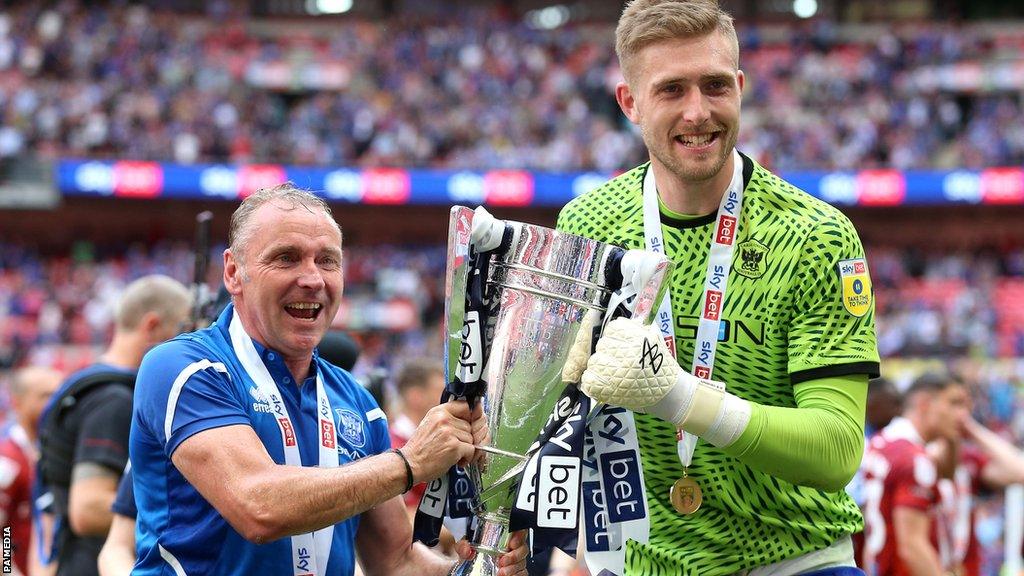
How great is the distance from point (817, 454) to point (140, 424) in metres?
1.59

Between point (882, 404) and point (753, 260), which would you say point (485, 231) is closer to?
point (753, 260)

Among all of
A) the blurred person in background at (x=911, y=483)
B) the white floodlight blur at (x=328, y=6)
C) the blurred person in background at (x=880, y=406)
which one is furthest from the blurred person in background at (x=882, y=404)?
the white floodlight blur at (x=328, y=6)

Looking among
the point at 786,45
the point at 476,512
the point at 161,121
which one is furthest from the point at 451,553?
the point at 786,45

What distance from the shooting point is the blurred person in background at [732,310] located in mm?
3045

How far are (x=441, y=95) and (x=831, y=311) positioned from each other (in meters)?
28.8

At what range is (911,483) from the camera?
259 inches

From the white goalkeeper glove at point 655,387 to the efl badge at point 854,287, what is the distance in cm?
40

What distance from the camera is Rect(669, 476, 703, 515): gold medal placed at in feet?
10.3

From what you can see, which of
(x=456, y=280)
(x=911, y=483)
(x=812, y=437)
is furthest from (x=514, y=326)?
(x=911, y=483)

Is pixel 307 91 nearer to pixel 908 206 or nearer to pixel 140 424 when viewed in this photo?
pixel 908 206

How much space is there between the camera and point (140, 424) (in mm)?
3102

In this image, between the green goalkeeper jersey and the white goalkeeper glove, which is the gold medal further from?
the white goalkeeper glove

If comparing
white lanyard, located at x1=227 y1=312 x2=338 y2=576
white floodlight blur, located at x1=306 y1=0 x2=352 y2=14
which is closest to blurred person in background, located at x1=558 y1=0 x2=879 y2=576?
white lanyard, located at x1=227 y1=312 x2=338 y2=576

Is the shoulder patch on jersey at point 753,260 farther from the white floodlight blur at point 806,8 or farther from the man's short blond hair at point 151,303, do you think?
the white floodlight blur at point 806,8
